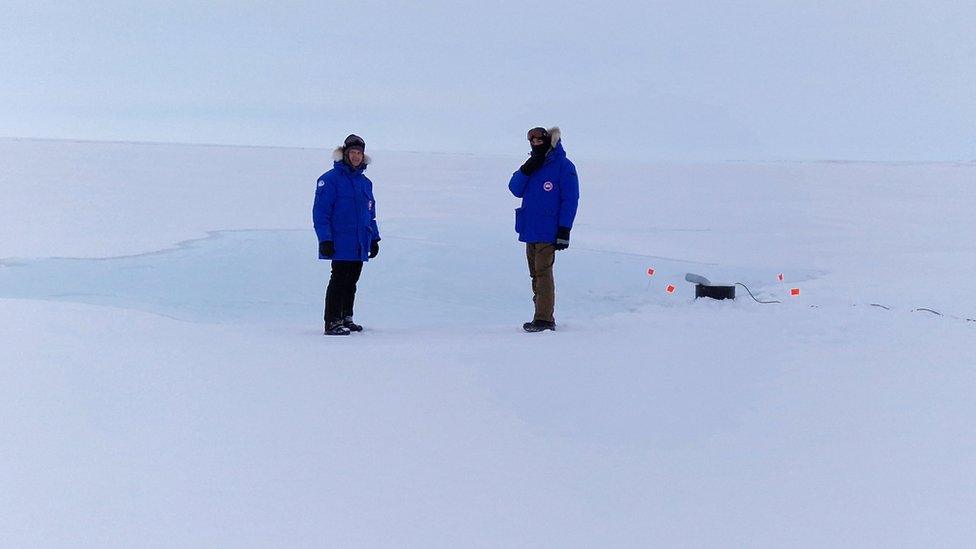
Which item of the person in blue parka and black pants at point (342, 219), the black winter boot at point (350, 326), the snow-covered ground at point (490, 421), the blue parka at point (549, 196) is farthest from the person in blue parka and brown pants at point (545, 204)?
the black winter boot at point (350, 326)

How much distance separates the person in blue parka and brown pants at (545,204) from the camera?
625cm

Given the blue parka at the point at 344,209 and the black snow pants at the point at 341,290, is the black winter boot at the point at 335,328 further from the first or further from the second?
the blue parka at the point at 344,209

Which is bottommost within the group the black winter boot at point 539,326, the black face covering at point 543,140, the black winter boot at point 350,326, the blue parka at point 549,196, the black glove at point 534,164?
the black winter boot at point 350,326

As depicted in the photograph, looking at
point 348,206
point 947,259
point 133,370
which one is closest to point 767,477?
point 133,370

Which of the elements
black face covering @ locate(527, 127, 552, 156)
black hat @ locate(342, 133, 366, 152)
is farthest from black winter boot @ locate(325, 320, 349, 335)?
black face covering @ locate(527, 127, 552, 156)

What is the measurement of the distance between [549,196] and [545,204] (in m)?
0.07

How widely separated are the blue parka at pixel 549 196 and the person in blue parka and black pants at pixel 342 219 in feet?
3.72

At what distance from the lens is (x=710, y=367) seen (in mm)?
4645

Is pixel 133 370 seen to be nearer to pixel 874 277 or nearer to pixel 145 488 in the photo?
pixel 145 488

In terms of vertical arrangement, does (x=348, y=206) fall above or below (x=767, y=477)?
A: above

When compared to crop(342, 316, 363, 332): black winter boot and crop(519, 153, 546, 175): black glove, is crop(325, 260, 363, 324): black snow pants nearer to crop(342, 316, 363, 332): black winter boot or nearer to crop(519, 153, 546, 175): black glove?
crop(342, 316, 363, 332): black winter boot

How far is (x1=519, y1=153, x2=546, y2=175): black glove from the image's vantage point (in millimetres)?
6262

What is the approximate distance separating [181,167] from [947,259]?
33.5 meters

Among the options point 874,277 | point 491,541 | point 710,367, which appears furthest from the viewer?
point 874,277
